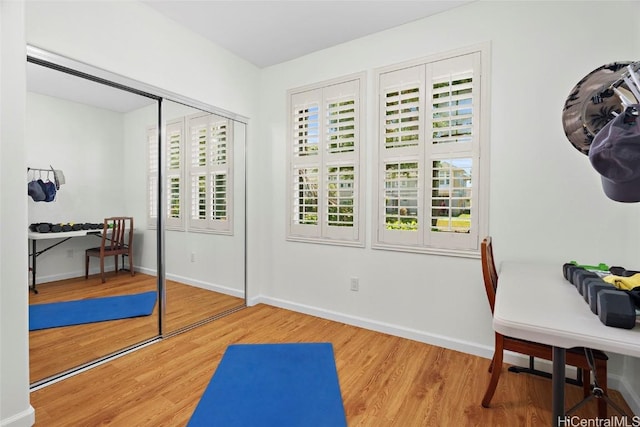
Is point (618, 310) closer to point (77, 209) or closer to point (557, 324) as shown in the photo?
point (557, 324)

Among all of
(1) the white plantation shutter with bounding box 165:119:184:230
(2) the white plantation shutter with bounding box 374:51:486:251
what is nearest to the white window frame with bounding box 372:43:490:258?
(2) the white plantation shutter with bounding box 374:51:486:251

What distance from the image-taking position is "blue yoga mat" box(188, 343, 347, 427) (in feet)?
5.40

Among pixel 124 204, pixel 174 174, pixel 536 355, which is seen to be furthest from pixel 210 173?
pixel 536 355

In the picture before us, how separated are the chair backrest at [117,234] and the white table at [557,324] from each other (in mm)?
2516

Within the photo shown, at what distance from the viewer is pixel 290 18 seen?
101 inches

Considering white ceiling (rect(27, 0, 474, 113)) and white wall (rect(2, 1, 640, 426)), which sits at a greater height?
white ceiling (rect(27, 0, 474, 113))

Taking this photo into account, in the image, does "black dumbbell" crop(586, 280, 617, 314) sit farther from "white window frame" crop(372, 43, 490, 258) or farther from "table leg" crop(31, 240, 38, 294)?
"table leg" crop(31, 240, 38, 294)

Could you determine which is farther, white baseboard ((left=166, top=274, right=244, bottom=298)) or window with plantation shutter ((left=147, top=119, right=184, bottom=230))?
white baseboard ((left=166, top=274, right=244, bottom=298))

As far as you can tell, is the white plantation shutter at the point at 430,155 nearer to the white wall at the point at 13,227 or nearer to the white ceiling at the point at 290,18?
the white ceiling at the point at 290,18

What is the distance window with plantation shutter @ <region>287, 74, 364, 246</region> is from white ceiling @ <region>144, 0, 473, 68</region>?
1.33ft

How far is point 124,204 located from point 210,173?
2.57 ft

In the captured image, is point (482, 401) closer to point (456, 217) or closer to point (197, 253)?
point (456, 217)

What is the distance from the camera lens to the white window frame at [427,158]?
2316 mm

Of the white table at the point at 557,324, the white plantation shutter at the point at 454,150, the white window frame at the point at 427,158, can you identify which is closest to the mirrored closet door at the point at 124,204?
the white window frame at the point at 427,158
